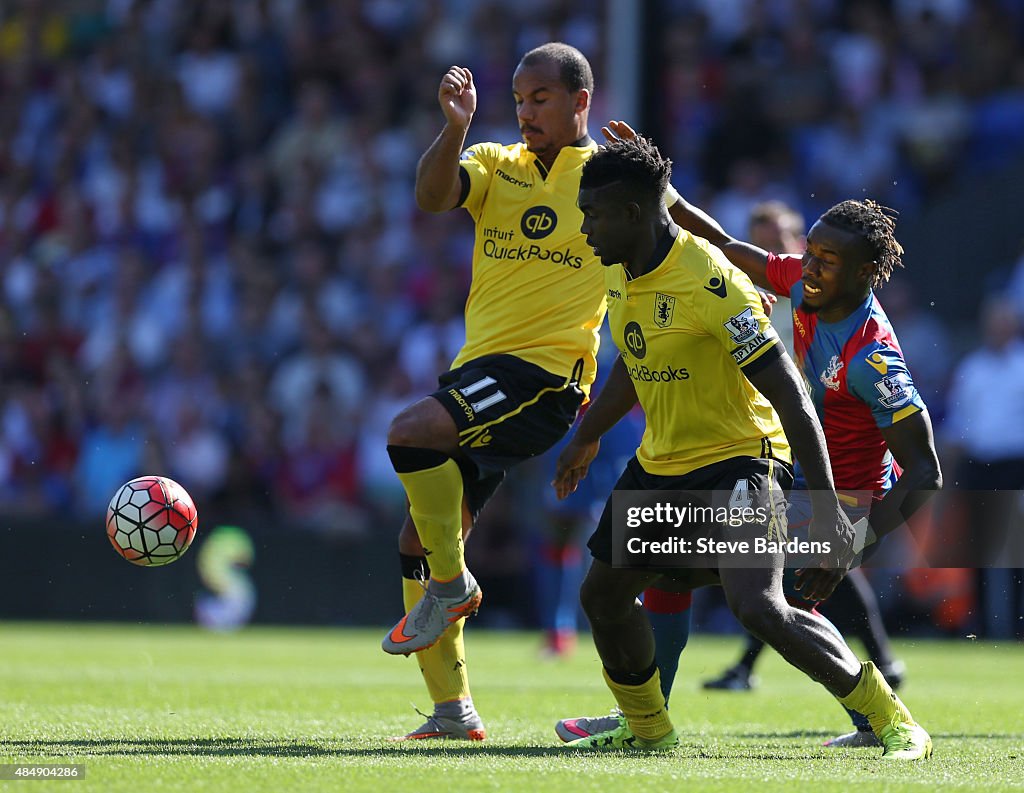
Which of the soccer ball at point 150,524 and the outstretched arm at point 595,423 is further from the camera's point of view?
the soccer ball at point 150,524

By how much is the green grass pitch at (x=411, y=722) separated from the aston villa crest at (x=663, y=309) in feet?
4.92

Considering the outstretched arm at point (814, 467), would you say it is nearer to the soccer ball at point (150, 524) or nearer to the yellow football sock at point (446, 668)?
the yellow football sock at point (446, 668)

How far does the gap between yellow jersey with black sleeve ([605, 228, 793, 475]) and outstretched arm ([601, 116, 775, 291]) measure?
76 centimetres

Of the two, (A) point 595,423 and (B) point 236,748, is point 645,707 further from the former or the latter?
(B) point 236,748

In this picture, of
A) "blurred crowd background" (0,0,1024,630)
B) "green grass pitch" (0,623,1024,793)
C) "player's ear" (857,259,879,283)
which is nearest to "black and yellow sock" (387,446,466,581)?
"green grass pitch" (0,623,1024,793)

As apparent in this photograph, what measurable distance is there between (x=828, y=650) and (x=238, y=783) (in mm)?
2022

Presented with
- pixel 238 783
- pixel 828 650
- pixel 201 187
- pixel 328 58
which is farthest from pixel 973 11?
pixel 238 783

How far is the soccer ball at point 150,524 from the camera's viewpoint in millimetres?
6977

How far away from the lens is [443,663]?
6.55m

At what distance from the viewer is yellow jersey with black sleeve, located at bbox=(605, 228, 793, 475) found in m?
5.61

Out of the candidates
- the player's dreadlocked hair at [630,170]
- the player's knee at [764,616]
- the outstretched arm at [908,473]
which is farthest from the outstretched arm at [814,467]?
the player's dreadlocked hair at [630,170]

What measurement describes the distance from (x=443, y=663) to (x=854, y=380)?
76.8 inches

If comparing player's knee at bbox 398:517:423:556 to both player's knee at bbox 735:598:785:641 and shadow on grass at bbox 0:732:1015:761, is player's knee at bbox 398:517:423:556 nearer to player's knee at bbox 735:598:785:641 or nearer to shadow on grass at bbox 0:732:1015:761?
shadow on grass at bbox 0:732:1015:761

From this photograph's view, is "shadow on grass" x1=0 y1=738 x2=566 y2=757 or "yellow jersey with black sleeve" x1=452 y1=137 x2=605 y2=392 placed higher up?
"yellow jersey with black sleeve" x1=452 y1=137 x2=605 y2=392
